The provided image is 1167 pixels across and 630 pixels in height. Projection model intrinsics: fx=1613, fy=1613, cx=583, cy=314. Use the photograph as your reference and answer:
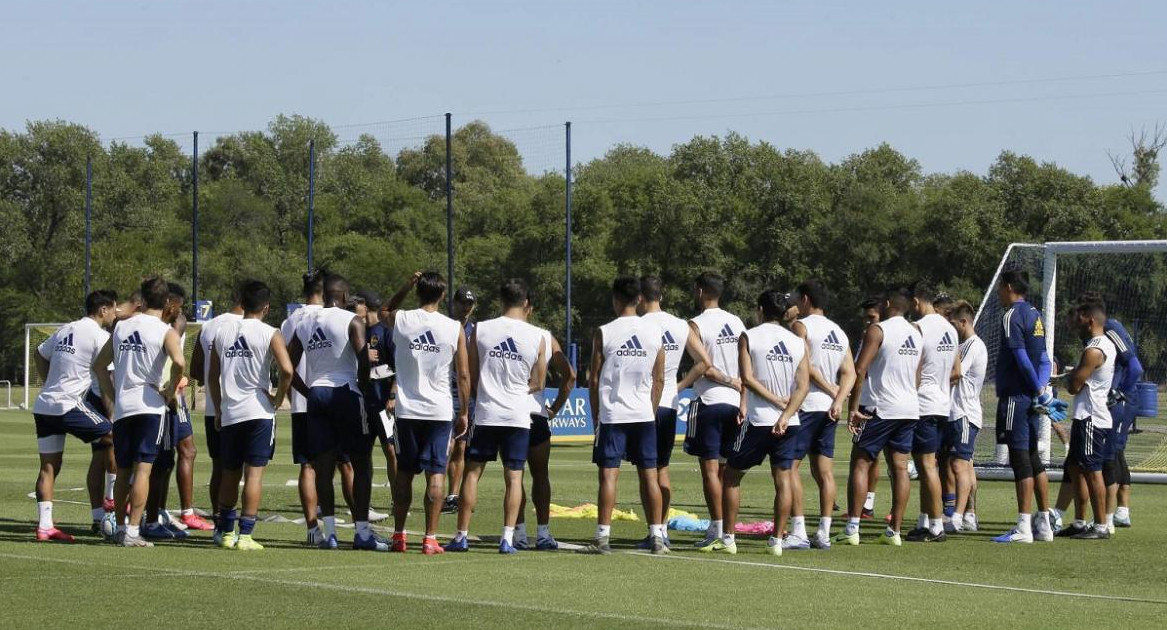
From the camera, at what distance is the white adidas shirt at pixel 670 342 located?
1205 cm

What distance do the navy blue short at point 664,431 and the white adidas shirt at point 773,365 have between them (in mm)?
728

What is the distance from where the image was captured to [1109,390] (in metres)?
13.8

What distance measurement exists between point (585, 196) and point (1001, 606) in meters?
62.1

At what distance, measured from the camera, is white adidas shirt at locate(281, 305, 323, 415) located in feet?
39.9

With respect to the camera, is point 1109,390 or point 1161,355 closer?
point 1109,390

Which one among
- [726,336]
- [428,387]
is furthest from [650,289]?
[428,387]

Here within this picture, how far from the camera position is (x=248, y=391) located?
38.5ft

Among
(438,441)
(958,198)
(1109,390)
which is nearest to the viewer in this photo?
(438,441)

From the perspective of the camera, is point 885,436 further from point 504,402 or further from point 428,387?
point 428,387

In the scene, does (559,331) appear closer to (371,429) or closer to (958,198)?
(958,198)

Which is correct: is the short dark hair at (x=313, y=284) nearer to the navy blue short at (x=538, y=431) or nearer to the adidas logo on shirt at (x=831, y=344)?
the navy blue short at (x=538, y=431)

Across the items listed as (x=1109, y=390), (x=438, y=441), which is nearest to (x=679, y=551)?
(x=438, y=441)

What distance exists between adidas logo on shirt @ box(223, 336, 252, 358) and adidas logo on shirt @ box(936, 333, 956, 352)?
18.0 ft

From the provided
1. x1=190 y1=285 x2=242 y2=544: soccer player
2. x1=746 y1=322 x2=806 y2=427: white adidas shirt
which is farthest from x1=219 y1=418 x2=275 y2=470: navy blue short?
x1=746 y1=322 x2=806 y2=427: white adidas shirt
